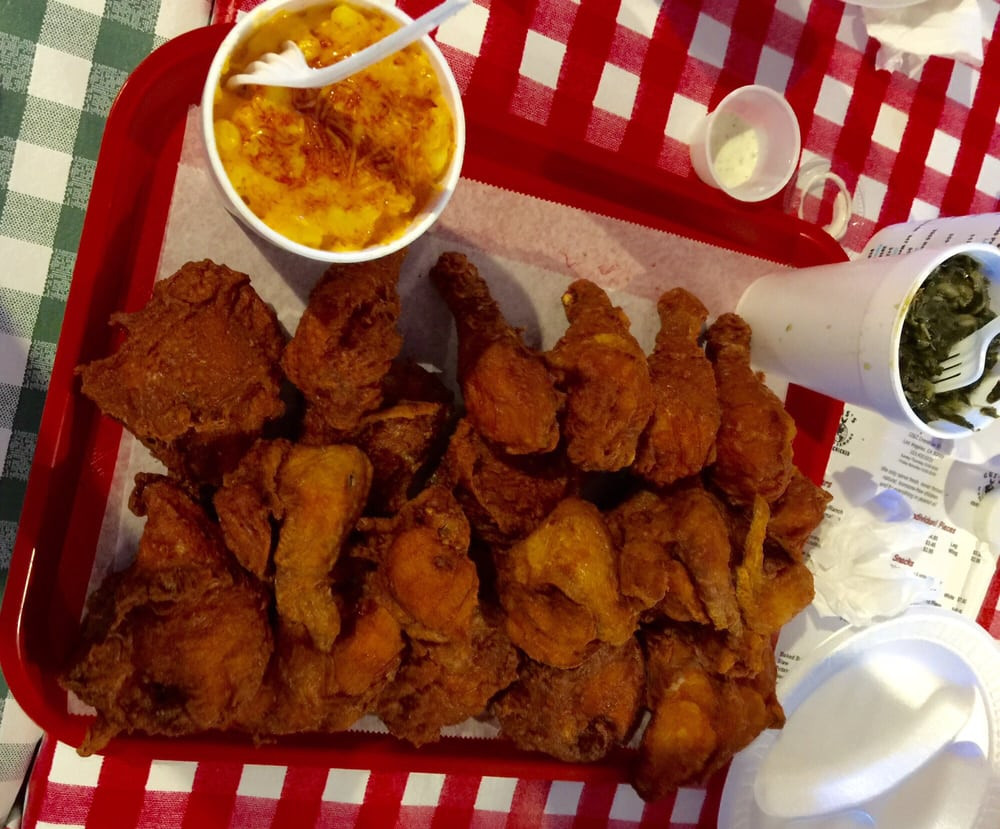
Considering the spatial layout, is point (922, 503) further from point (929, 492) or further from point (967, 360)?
point (967, 360)

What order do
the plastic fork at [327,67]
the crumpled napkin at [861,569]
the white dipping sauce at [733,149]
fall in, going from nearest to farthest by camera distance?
the plastic fork at [327,67]
the white dipping sauce at [733,149]
the crumpled napkin at [861,569]

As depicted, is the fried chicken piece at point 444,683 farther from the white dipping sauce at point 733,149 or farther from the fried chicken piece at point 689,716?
the white dipping sauce at point 733,149

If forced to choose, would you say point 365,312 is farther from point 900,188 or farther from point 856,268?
point 900,188

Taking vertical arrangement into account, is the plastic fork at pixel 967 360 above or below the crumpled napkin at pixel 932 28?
below

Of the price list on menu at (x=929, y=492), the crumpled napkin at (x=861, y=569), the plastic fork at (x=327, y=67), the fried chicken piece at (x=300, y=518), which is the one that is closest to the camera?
the plastic fork at (x=327, y=67)

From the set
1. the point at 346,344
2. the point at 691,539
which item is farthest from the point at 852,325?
the point at 346,344

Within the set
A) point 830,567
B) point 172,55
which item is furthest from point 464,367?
point 830,567

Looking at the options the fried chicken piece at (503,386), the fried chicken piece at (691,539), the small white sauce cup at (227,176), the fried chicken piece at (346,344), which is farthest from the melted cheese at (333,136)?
the fried chicken piece at (691,539)

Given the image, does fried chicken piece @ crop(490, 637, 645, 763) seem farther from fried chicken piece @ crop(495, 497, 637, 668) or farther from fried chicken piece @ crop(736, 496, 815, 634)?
fried chicken piece @ crop(736, 496, 815, 634)
